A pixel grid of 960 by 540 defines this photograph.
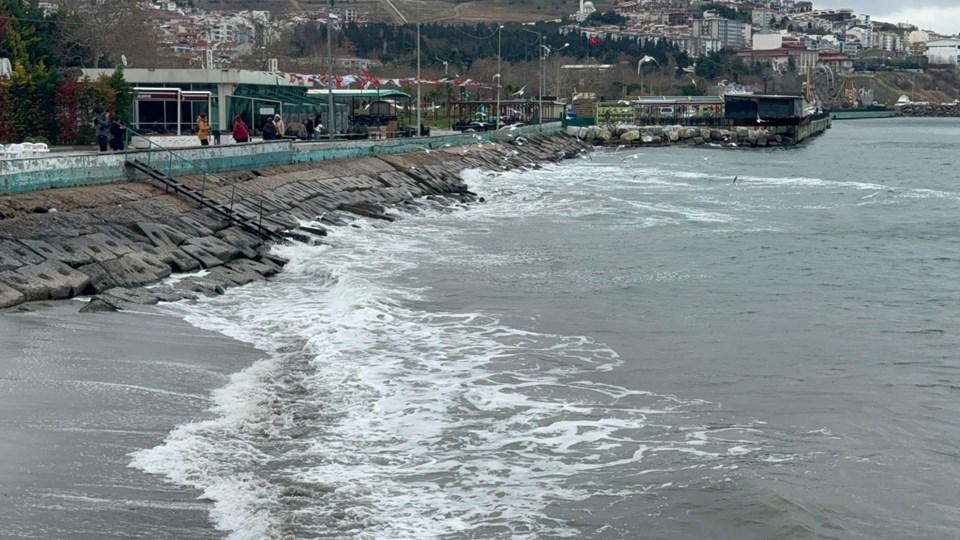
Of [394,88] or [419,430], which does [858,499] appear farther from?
[394,88]

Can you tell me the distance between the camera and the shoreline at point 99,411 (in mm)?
9734

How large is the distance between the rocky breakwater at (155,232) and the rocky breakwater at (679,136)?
59.4 m

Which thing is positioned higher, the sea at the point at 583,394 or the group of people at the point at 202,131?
the group of people at the point at 202,131

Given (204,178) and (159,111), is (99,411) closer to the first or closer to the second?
(204,178)

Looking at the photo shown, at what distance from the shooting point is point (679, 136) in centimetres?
9725

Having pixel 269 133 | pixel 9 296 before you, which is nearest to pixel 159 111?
pixel 269 133

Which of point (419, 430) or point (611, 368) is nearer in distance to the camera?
point (419, 430)

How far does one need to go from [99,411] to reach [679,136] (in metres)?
87.9

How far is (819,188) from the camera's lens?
51062 mm

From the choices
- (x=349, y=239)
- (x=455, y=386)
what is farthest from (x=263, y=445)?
(x=349, y=239)

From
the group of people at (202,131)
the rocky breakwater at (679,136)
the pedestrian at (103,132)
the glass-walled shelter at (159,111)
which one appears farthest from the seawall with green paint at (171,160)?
the rocky breakwater at (679,136)

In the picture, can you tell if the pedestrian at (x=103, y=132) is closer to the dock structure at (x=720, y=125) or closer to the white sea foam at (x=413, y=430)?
the white sea foam at (x=413, y=430)

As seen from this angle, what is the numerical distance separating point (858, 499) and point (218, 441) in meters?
5.90

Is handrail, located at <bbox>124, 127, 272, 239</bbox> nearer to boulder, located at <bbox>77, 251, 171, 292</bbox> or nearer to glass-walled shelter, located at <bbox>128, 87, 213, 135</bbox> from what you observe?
boulder, located at <bbox>77, 251, 171, 292</bbox>
